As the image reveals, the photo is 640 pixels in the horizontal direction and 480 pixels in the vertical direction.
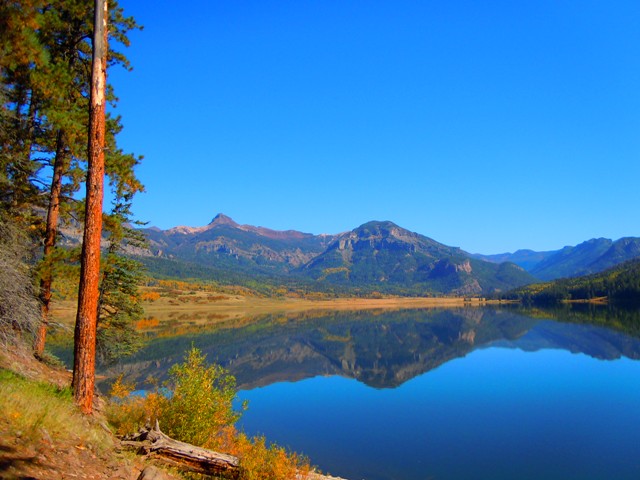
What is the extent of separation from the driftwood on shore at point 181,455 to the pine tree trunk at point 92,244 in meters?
1.61

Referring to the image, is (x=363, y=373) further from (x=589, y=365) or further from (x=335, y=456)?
(x=335, y=456)

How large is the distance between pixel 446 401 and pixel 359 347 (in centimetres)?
4538

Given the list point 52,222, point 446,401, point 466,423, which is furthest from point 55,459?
point 446,401

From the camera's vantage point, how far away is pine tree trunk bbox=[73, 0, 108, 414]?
38.0 ft

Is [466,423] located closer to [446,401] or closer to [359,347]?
[446,401]

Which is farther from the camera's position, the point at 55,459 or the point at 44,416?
the point at 44,416

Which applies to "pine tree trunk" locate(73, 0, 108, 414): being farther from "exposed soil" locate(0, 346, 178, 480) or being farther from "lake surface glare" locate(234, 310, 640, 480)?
"lake surface glare" locate(234, 310, 640, 480)

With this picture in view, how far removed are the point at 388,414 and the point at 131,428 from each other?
2573 cm

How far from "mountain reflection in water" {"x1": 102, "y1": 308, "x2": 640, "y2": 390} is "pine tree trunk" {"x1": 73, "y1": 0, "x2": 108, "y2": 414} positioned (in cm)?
3169

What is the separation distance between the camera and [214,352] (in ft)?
235

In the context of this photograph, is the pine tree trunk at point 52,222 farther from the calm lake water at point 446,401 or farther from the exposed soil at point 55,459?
the calm lake water at point 446,401

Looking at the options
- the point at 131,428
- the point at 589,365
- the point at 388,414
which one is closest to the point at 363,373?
the point at 388,414

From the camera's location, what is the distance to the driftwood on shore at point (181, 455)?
11.3 m

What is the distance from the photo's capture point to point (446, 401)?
3925 centimetres
